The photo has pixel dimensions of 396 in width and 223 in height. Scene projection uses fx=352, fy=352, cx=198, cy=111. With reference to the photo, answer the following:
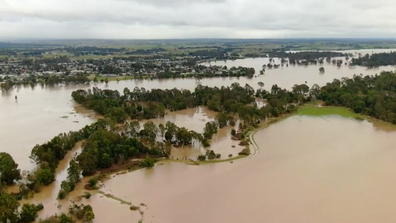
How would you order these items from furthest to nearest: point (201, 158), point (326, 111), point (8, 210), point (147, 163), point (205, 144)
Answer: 1. point (326, 111)
2. point (205, 144)
3. point (201, 158)
4. point (147, 163)
5. point (8, 210)

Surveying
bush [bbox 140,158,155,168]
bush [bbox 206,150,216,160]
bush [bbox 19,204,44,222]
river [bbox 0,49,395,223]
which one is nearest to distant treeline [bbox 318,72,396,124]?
river [bbox 0,49,395,223]

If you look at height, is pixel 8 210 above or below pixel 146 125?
below

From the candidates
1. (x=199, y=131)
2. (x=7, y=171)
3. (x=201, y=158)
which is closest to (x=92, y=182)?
(x=7, y=171)

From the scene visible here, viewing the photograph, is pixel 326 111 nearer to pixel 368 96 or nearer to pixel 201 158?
pixel 368 96

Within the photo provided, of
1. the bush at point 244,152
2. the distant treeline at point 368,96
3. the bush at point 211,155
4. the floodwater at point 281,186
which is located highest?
the distant treeline at point 368,96

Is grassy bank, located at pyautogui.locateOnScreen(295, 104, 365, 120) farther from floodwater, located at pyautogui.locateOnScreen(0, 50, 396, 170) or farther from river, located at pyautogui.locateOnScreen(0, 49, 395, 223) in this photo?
floodwater, located at pyautogui.locateOnScreen(0, 50, 396, 170)

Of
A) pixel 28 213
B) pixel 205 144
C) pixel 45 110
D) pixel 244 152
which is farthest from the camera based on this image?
pixel 45 110

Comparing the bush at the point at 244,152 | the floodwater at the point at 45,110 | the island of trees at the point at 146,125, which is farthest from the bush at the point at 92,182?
the bush at the point at 244,152

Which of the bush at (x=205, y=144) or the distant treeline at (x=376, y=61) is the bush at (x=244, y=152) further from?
the distant treeline at (x=376, y=61)
